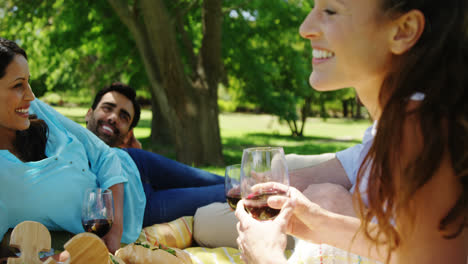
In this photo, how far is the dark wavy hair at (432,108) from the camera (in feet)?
3.56

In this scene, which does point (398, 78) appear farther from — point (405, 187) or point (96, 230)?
point (96, 230)

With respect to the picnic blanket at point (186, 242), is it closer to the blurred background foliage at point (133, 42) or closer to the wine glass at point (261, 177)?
the wine glass at point (261, 177)

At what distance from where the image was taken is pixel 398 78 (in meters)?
1.19

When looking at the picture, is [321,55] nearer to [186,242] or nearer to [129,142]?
[186,242]

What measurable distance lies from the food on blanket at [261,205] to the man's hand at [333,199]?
0.86 metres

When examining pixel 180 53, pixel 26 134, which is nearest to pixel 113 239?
pixel 26 134

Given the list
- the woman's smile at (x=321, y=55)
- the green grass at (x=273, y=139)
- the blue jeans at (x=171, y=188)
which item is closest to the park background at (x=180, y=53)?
the green grass at (x=273, y=139)

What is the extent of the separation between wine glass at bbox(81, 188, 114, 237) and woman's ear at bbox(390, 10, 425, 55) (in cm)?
176

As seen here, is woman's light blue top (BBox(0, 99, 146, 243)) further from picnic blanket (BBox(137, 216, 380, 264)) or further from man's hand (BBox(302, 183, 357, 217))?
man's hand (BBox(302, 183, 357, 217))

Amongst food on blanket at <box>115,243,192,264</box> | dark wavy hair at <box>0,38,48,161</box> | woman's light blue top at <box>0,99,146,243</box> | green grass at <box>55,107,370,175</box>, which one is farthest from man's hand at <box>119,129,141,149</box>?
green grass at <box>55,107,370,175</box>

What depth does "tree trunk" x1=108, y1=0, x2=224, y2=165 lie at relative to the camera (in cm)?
789

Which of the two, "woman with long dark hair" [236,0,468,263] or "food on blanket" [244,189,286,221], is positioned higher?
"woman with long dark hair" [236,0,468,263]

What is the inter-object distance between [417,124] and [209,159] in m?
7.91

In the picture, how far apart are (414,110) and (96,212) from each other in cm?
180
